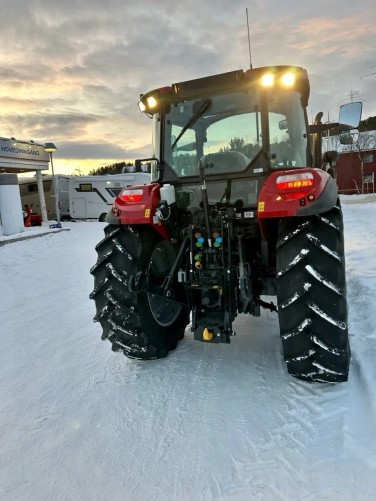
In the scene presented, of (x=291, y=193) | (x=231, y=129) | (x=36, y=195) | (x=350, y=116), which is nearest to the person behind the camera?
(x=291, y=193)

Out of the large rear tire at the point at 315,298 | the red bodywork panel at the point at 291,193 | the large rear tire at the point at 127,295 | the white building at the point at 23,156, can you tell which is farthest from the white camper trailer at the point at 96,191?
the large rear tire at the point at 315,298

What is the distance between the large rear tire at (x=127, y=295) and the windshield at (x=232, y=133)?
82 cm

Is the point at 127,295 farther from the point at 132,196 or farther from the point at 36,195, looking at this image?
the point at 36,195

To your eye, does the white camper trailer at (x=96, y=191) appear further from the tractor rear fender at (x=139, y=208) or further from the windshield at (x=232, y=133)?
the tractor rear fender at (x=139, y=208)

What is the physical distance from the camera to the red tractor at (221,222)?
8.37 ft

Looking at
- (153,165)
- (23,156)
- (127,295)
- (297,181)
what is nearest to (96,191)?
(23,156)

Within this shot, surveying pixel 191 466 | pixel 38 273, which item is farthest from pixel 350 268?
pixel 38 273

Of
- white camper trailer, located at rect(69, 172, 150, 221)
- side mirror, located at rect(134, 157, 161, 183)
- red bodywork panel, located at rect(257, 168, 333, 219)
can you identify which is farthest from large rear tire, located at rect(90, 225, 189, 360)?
white camper trailer, located at rect(69, 172, 150, 221)

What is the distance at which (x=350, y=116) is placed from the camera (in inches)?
141

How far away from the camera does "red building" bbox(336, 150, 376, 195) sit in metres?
34.4

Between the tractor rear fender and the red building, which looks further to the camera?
the red building

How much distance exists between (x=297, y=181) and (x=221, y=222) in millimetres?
714

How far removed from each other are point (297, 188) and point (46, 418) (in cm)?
238

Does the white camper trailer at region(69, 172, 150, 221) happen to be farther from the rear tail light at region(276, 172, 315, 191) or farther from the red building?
the red building
